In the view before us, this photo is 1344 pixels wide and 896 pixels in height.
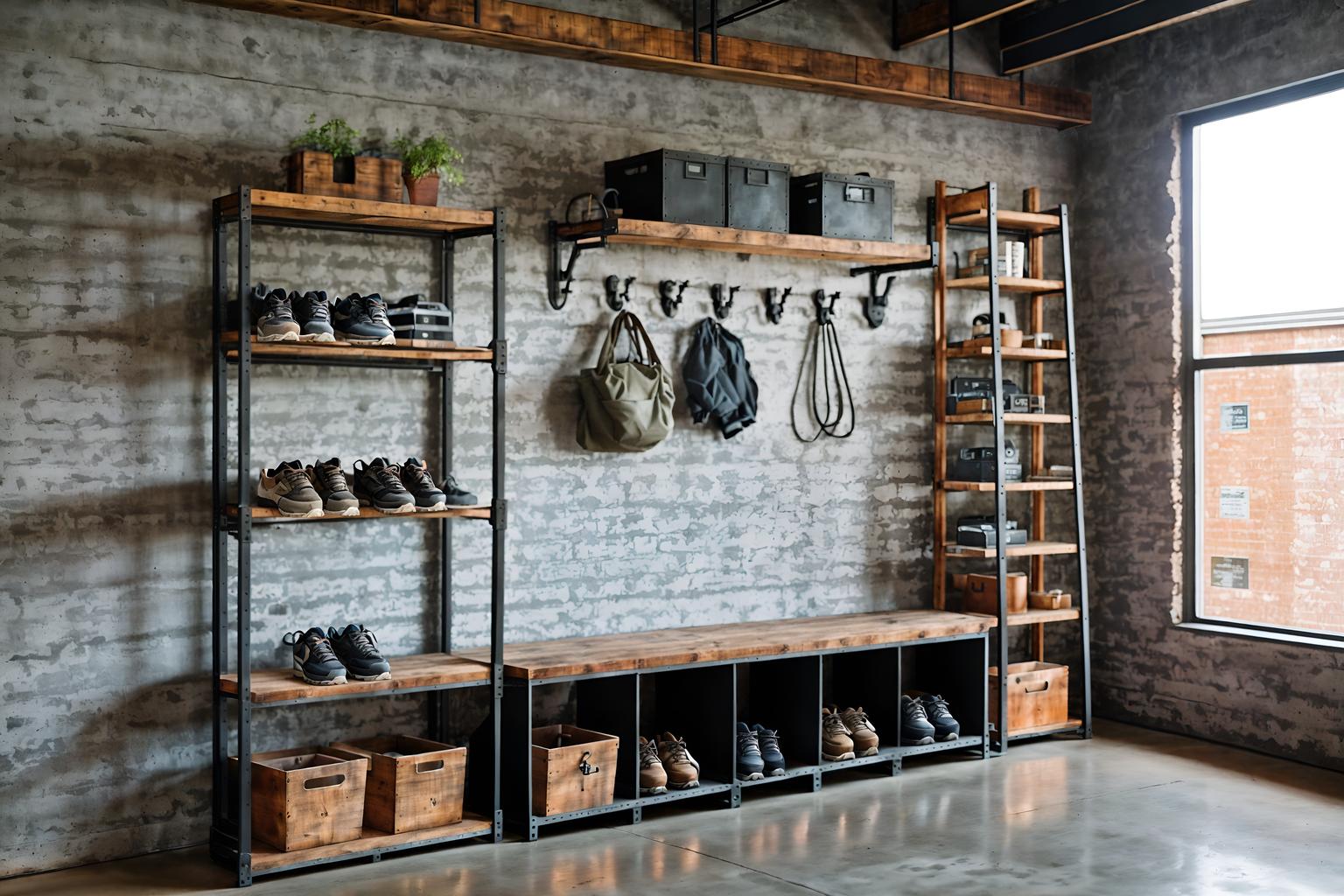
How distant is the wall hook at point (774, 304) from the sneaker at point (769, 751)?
2.01 m

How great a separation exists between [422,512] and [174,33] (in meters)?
2.09

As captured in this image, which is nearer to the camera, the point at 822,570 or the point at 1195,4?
the point at 1195,4

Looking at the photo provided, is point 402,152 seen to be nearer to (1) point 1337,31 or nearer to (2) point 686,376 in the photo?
(2) point 686,376

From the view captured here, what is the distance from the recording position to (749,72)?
6367mm

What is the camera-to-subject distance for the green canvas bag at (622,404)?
19.4 feet

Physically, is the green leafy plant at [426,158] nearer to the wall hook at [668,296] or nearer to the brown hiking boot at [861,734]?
the wall hook at [668,296]

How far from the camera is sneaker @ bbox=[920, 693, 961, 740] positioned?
6.48 metres

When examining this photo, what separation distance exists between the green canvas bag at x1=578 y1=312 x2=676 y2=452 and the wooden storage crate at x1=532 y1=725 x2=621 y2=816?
132cm

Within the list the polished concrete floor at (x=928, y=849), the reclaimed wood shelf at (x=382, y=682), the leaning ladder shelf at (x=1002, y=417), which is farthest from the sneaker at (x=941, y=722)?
the reclaimed wood shelf at (x=382, y=682)

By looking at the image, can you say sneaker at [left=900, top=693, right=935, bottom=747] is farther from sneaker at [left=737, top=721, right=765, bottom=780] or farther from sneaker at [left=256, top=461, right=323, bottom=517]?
sneaker at [left=256, top=461, right=323, bottom=517]

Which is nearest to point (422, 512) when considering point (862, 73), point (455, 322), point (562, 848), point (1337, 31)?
point (455, 322)

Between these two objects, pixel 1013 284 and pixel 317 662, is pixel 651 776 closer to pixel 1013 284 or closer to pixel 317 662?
pixel 317 662

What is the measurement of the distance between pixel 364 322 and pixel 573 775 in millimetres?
1968

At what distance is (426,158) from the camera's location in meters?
5.25
